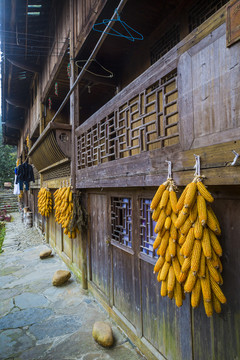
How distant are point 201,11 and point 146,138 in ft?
9.39

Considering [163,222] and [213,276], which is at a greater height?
[163,222]

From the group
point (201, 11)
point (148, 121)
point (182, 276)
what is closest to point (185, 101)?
point (148, 121)

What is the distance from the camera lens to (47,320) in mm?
4684

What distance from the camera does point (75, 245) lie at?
6969mm

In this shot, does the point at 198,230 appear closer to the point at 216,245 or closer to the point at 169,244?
the point at 216,245

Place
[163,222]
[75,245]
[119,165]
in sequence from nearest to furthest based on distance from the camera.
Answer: [163,222], [119,165], [75,245]

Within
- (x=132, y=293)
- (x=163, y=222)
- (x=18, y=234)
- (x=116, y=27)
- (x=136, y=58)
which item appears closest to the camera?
(x=163, y=222)

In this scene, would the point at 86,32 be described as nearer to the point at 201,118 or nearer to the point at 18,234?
the point at 201,118

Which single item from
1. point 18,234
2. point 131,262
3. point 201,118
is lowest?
point 18,234

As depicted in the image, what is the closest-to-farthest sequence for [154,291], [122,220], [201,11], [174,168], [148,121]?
[174,168] → [154,291] → [148,121] → [201,11] → [122,220]

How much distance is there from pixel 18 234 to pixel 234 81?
48.3 ft

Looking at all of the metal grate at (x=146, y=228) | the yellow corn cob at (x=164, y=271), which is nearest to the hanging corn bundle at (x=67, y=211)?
the metal grate at (x=146, y=228)

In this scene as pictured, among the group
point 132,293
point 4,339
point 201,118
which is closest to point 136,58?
point 201,118

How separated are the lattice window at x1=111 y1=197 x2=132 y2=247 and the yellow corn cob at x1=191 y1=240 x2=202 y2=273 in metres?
2.08
